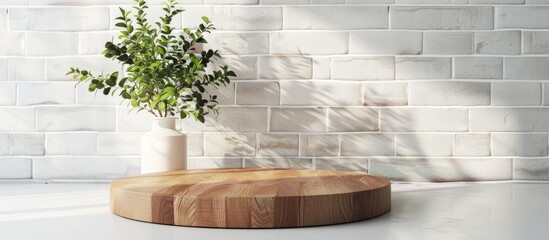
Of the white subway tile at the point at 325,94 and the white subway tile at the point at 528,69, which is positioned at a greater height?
the white subway tile at the point at 528,69

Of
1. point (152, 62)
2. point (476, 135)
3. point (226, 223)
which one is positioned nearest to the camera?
point (226, 223)

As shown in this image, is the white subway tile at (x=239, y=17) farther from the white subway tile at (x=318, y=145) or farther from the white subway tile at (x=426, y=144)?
the white subway tile at (x=426, y=144)

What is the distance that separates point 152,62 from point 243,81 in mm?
301

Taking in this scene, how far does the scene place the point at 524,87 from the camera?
1920mm

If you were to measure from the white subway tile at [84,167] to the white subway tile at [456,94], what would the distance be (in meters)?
0.92

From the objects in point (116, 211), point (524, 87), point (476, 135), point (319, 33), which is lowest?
point (116, 211)

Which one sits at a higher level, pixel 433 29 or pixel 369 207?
pixel 433 29

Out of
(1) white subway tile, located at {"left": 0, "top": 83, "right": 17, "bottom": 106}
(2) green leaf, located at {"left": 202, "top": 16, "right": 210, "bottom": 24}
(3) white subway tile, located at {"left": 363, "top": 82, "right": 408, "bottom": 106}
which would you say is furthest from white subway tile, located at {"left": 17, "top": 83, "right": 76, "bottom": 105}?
(3) white subway tile, located at {"left": 363, "top": 82, "right": 408, "bottom": 106}

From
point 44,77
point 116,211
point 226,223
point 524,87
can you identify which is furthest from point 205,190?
point 524,87

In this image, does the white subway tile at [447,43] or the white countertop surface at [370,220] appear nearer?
the white countertop surface at [370,220]

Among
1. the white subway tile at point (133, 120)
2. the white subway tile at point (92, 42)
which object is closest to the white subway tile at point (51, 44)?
the white subway tile at point (92, 42)

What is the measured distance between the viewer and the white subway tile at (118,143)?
197 centimetres

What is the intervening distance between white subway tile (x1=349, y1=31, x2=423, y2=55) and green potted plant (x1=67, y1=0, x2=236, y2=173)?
1.33ft

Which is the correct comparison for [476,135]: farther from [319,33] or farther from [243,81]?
[243,81]
